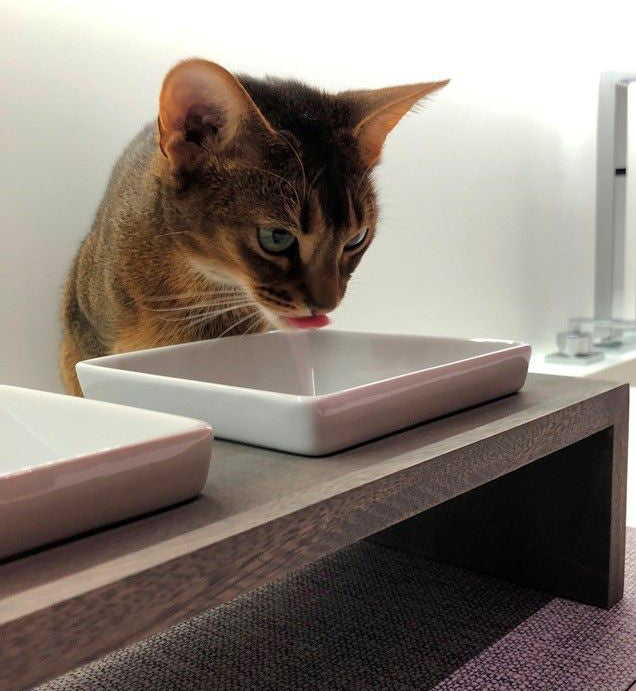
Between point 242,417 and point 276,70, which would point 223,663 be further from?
point 276,70


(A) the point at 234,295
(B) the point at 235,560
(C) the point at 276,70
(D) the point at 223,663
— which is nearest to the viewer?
(B) the point at 235,560

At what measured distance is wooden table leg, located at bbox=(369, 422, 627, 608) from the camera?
870mm

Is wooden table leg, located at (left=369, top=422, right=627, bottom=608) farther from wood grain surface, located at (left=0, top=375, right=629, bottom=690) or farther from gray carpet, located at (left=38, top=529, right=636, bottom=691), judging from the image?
wood grain surface, located at (left=0, top=375, right=629, bottom=690)

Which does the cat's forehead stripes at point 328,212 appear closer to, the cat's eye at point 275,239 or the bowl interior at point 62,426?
the cat's eye at point 275,239

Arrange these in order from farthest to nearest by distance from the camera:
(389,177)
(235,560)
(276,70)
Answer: (389,177), (276,70), (235,560)

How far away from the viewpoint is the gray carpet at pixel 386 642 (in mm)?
754

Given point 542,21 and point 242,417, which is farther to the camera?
point 542,21

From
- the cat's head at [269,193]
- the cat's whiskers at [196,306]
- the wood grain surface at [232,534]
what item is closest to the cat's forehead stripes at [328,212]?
the cat's head at [269,193]

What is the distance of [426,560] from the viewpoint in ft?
3.36

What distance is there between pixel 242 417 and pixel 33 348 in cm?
51

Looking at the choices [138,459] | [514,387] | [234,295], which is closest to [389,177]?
[234,295]

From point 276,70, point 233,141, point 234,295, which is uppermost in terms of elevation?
point 276,70

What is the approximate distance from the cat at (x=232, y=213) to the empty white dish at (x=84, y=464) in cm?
32

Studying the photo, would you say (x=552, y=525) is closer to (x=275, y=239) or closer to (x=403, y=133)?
(x=275, y=239)
